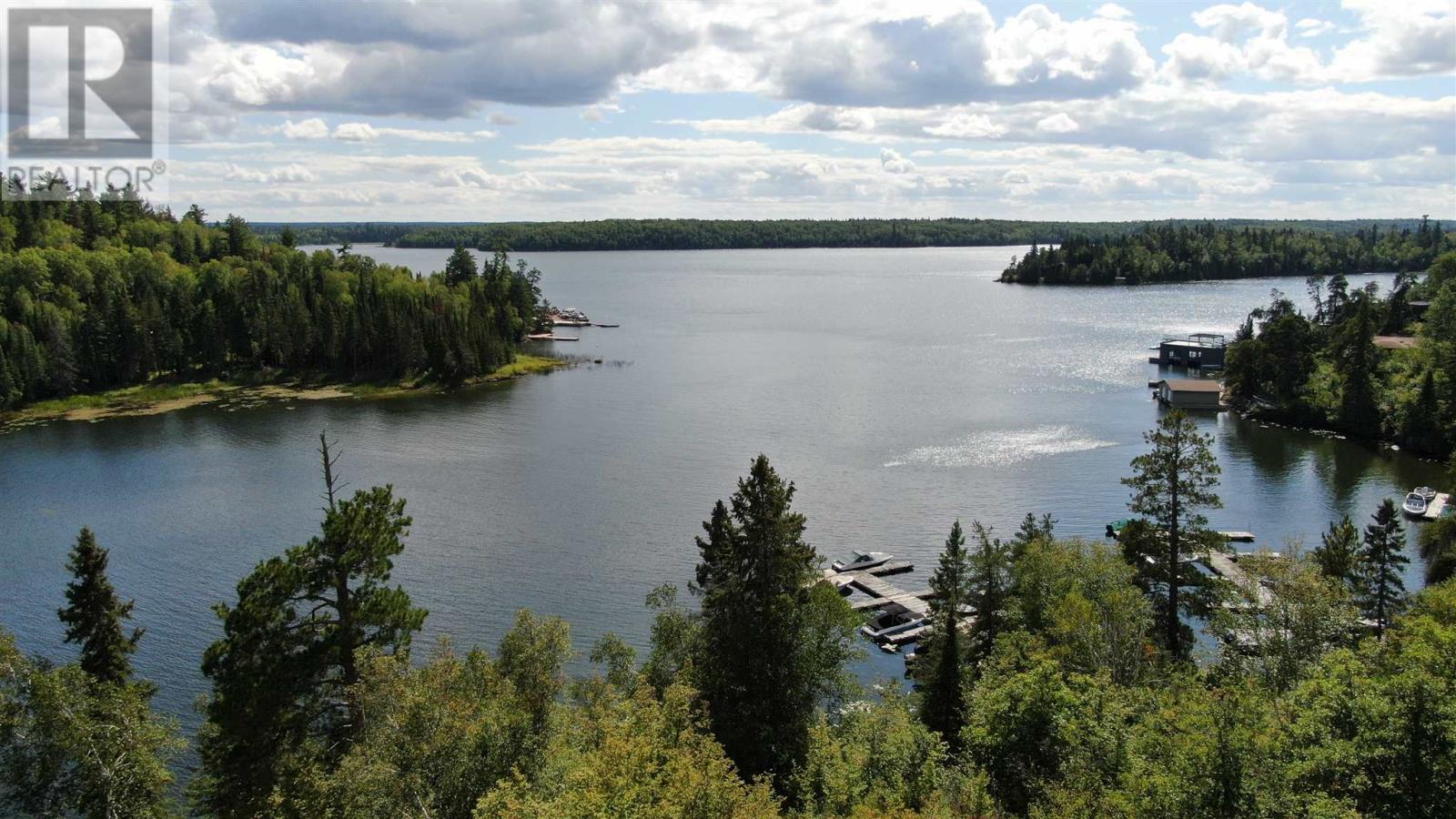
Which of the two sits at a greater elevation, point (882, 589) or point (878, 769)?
point (878, 769)

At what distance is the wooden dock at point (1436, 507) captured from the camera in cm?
5712

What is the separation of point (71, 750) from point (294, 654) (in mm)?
5217

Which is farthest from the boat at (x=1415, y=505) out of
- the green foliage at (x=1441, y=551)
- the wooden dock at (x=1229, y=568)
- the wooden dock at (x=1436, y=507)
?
the wooden dock at (x=1229, y=568)

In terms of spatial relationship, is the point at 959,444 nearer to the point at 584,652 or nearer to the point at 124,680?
the point at 584,652

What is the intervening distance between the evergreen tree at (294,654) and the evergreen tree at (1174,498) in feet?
80.3

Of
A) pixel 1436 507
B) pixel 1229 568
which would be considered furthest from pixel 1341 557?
pixel 1436 507

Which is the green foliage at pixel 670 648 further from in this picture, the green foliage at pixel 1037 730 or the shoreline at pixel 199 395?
the shoreline at pixel 199 395

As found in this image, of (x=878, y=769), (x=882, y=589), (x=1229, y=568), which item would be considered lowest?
(x=882, y=589)

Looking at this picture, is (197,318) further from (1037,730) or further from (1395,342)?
(1395,342)

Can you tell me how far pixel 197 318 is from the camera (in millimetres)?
108500

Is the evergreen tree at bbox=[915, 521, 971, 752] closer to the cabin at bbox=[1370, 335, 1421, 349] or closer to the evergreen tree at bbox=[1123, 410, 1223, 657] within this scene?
the evergreen tree at bbox=[1123, 410, 1223, 657]

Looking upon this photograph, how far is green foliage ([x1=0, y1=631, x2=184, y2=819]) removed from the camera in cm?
2173

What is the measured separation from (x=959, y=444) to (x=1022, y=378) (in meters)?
32.9

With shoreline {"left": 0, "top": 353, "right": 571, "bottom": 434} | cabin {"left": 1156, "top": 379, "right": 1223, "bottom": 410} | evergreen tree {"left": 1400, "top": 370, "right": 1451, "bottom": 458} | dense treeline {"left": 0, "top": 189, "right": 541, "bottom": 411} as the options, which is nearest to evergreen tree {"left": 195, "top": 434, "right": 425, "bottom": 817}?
evergreen tree {"left": 1400, "top": 370, "right": 1451, "bottom": 458}
